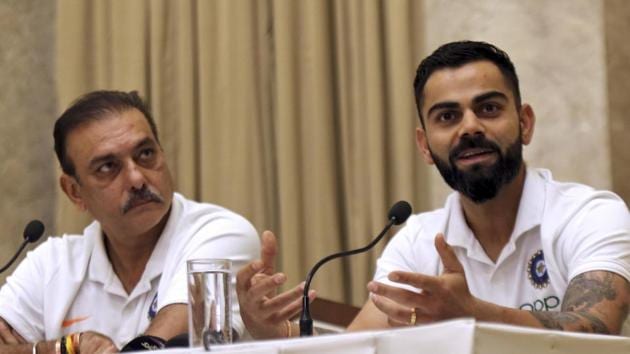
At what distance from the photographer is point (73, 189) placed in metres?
3.31

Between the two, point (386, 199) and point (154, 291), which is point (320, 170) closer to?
point (386, 199)

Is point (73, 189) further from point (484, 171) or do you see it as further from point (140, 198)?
point (484, 171)

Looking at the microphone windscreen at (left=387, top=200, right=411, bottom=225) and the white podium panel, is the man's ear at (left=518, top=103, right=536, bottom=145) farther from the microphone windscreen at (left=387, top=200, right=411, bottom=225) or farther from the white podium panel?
the white podium panel

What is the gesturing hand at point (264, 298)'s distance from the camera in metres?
2.30

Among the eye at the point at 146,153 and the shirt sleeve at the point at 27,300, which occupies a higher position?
Answer: the eye at the point at 146,153

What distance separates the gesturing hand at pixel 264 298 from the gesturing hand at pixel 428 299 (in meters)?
0.30

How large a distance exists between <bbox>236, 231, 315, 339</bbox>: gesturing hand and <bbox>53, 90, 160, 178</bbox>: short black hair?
3.26 feet

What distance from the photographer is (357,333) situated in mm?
1397

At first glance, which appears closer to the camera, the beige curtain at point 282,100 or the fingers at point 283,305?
the fingers at point 283,305

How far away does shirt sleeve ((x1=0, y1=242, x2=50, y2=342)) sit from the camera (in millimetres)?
3100

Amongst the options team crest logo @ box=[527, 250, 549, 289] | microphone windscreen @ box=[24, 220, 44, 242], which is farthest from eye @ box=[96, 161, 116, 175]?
team crest logo @ box=[527, 250, 549, 289]

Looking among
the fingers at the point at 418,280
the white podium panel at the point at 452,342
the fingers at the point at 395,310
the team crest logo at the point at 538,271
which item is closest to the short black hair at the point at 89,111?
the team crest logo at the point at 538,271

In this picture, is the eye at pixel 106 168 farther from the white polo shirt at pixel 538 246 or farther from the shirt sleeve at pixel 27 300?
the white polo shirt at pixel 538 246

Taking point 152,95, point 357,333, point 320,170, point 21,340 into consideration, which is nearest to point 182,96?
point 152,95
